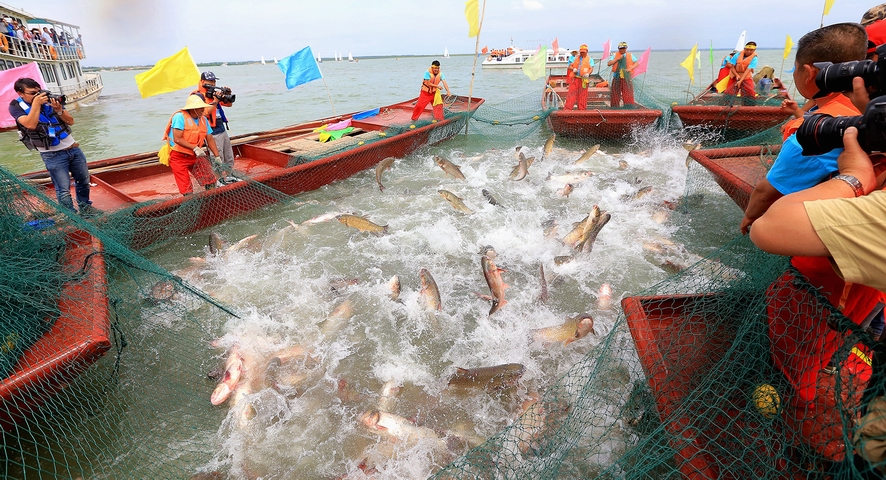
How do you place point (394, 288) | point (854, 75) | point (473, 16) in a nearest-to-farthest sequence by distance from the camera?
point (854, 75) → point (394, 288) → point (473, 16)

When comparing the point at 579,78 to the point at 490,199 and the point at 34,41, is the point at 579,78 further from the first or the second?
the point at 34,41

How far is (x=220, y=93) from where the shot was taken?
24.3 ft

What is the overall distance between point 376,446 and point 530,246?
4165 mm

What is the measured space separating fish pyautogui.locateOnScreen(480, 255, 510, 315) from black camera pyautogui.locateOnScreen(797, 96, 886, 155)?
356 centimetres

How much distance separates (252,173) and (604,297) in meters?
7.54

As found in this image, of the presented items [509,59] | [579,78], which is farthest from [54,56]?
[509,59]

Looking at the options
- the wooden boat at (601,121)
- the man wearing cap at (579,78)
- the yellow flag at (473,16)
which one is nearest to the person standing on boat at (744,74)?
the wooden boat at (601,121)

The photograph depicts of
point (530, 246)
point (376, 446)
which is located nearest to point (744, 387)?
point (376, 446)

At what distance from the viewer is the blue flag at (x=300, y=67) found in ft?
35.8

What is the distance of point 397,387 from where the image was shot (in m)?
4.05

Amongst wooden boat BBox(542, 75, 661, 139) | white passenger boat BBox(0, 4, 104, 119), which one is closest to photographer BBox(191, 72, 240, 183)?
wooden boat BBox(542, 75, 661, 139)

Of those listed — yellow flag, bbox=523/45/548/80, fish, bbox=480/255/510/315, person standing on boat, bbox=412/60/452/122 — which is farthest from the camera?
yellow flag, bbox=523/45/548/80

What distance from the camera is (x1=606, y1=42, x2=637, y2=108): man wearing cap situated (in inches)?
497

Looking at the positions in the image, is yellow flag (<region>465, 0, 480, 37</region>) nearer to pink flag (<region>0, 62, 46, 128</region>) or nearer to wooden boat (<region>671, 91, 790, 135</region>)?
wooden boat (<region>671, 91, 790, 135</region>)
